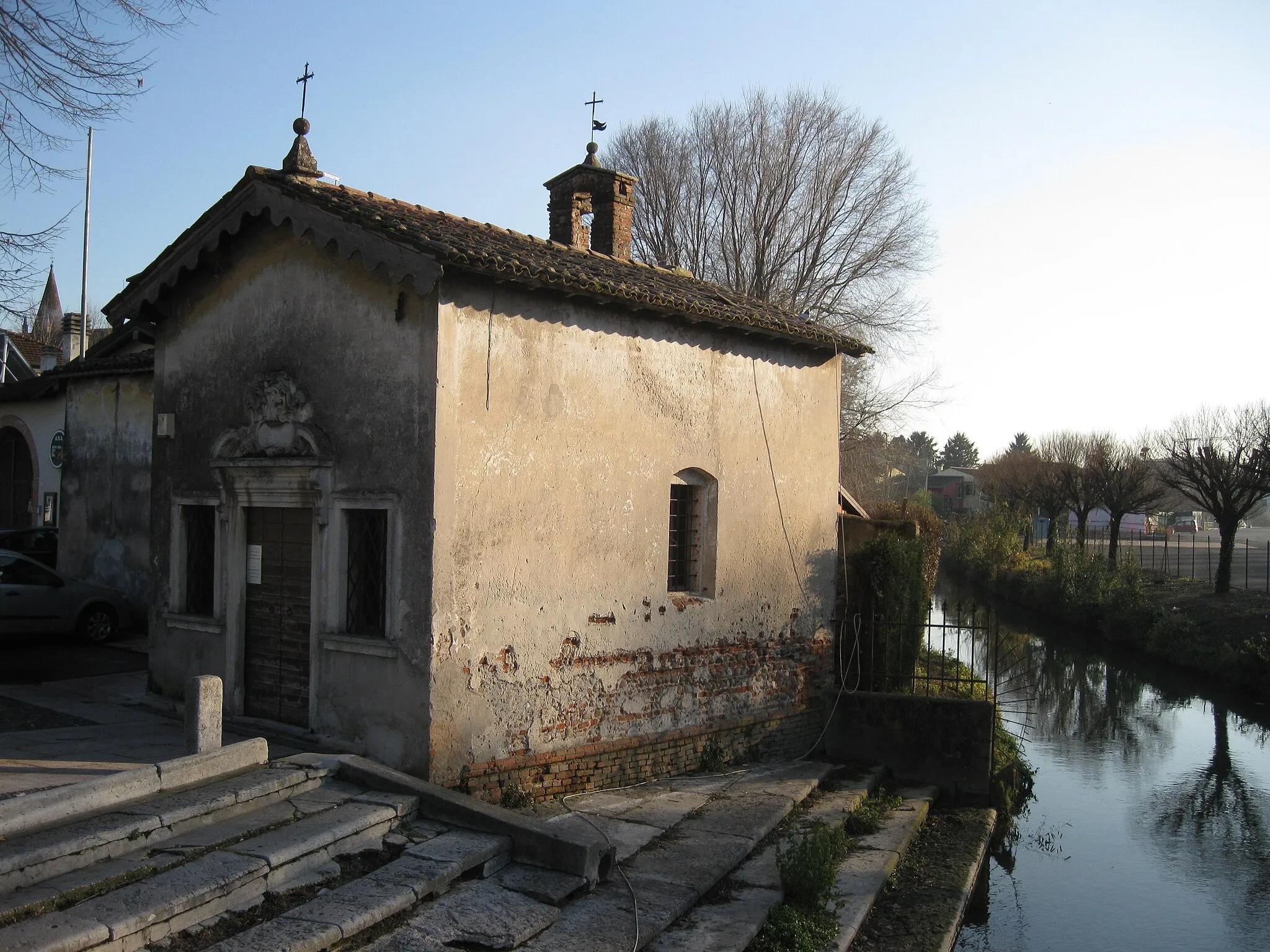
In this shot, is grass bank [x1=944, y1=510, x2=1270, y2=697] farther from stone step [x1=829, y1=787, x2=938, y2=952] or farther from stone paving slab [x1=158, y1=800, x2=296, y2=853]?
stone paving slab [x1=158, y1=800, x2=296, y2=853]

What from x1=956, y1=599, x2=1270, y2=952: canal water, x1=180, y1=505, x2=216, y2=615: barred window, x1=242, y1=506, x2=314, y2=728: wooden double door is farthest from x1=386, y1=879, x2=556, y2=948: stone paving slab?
x1=180, y1=505, x2=216, y2=615: barred window

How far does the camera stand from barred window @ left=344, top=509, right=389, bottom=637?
8461 mm

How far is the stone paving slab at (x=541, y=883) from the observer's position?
6445 millimetres

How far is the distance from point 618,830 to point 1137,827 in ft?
23.3

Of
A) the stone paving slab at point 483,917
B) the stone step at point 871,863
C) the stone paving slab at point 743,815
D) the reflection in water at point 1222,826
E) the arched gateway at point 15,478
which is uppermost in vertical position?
the arched gateway at point 15,478

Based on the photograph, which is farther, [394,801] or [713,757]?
[713,757]

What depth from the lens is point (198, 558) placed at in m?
10.1

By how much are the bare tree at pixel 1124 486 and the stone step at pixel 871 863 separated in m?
25.4

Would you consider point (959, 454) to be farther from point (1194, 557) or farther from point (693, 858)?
point (693, 858)

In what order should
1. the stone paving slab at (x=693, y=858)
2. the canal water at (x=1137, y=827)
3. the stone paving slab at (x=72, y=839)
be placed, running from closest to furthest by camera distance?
the stone paving slab at (x=72, y=839), the stone paving slab at (x=693, y=858), the canal water at (x=1137, y=827)

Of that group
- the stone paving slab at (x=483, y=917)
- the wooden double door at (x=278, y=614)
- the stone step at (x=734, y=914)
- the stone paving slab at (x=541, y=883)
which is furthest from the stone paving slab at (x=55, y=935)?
the wooden double door at (x=278, y=614)

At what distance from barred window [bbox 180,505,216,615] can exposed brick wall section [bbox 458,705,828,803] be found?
3765mm

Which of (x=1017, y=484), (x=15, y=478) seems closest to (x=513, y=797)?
(x=15, y=478)

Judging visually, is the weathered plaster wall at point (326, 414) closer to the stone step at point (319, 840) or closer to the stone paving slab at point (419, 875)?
the stone step at point (319, 840)
